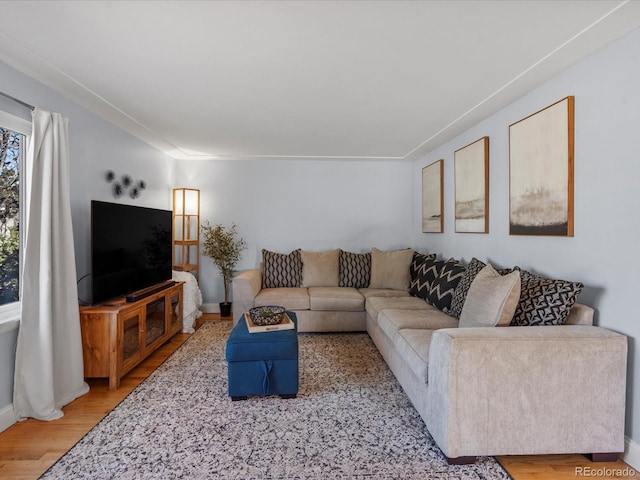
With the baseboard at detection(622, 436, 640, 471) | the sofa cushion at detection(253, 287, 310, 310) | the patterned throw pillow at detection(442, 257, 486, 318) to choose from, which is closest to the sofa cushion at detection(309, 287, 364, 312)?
the sofa cushion at detection(253, 287, 310, 310)

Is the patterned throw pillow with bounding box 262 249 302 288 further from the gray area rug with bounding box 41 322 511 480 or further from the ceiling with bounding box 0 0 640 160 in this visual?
the ceiling with bounding box 0 0 640 160

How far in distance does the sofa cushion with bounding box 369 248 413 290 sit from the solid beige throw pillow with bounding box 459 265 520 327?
7.23 ft

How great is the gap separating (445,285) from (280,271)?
223cm

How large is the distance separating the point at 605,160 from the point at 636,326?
944mm

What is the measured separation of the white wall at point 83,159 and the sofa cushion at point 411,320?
8.64ft

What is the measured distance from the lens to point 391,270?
4680 mm

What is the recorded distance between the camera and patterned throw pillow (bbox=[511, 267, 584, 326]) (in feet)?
7.00

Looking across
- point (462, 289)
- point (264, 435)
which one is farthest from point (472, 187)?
point (264, 435)

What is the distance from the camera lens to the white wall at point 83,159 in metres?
2.33

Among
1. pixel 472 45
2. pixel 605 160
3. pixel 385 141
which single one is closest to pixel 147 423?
pixel 472 45

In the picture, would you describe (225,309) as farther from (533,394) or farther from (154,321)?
(533,394)

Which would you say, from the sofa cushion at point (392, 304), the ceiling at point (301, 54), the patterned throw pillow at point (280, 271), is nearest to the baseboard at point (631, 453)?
the sofa cushion at point (392, 304)

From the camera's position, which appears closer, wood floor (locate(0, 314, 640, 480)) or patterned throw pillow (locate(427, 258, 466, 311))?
wood floor (locate(0, 314, 640, 480))

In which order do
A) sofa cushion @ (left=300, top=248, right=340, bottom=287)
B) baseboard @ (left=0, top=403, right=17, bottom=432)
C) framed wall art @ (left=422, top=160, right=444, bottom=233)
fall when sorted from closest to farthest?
baseboard @ (left=0, top=403, right=17, bottom=432) → framed wall art @ (left=422, top=160, right=444, bottom=233) → sofa cushion @ (left=300, top=248, right=340, bottom=287)
